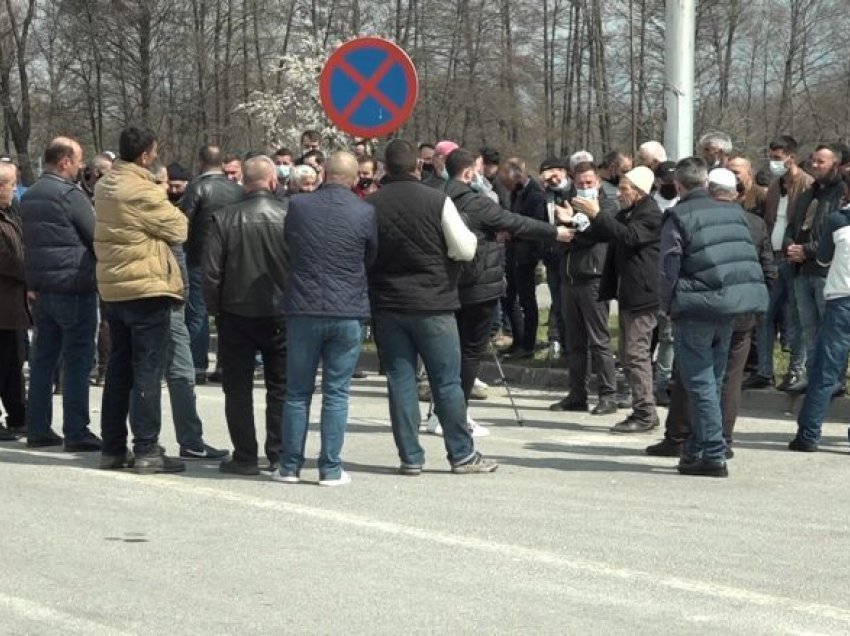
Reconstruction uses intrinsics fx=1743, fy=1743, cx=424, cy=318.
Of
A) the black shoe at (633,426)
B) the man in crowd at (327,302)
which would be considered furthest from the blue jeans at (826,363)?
the man in crowd at (327,302)

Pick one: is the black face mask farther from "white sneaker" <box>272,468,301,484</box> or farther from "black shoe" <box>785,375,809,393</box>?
"white sneaker" <box>272,468,301,484</box>

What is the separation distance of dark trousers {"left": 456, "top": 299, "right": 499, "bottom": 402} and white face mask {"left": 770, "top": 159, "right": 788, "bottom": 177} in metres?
3.85

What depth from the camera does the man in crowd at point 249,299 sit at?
10.2 meters

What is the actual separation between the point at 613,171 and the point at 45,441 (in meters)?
5.89

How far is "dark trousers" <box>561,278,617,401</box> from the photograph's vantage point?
13350 millimetres

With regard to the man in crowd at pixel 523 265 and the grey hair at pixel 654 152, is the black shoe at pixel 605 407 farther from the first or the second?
the man in crowd at pixel 523 265

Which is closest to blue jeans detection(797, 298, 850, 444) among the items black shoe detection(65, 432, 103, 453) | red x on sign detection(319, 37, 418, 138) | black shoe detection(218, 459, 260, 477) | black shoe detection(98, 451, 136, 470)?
black shoe detection(218, 459, 260, 477)

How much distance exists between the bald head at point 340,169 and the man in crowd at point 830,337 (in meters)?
3.35

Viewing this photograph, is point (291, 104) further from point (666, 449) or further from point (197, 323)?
point (666, 449)

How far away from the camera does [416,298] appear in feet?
33.0

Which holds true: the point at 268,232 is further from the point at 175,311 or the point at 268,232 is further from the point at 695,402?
the point at 695,402

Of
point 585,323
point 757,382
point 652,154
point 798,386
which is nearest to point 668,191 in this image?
point 652,154

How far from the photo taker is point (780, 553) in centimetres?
802

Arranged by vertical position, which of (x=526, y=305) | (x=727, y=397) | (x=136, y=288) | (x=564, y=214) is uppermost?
(x=564, y=214)
